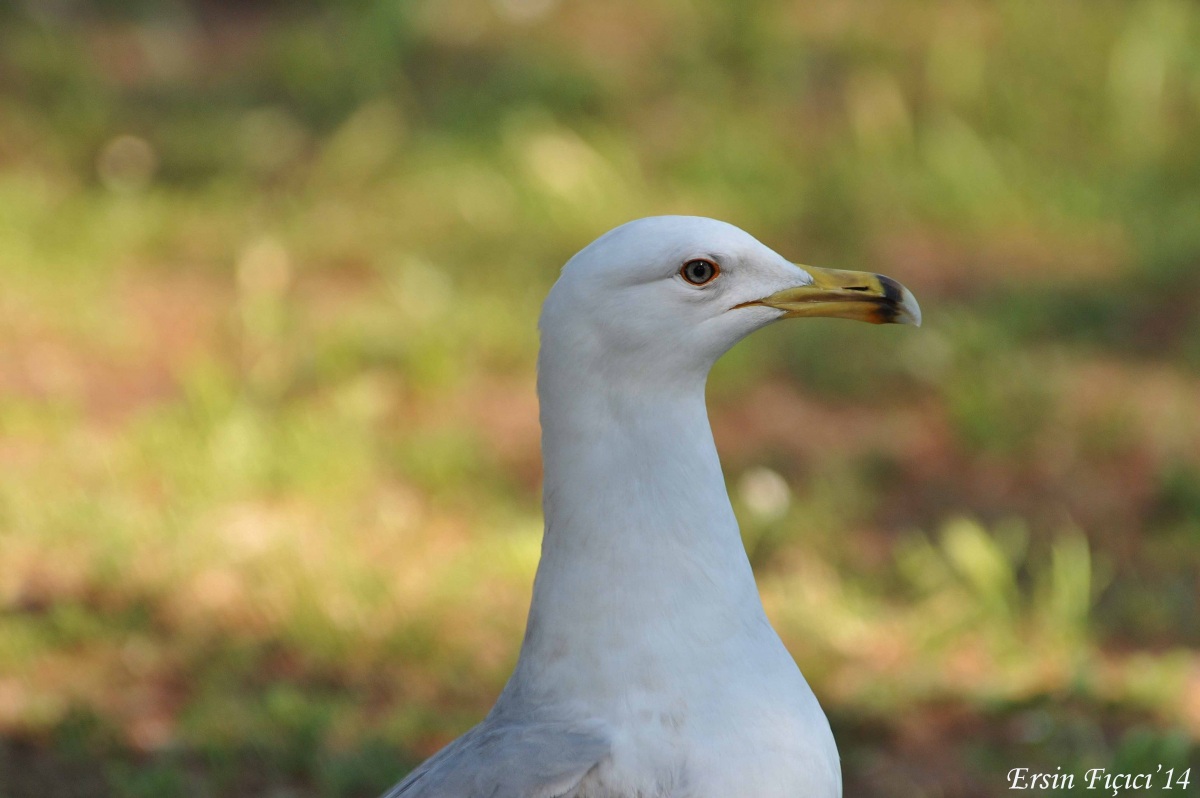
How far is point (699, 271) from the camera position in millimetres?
2023

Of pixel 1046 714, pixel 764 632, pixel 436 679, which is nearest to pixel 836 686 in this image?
pixel 1046 714

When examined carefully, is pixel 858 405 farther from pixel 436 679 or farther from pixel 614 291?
pixel 614 291

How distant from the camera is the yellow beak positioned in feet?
6.78

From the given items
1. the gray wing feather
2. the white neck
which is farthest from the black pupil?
the gray wing feather

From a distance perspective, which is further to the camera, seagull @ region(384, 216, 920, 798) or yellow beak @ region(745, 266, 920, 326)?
yellow beak @ region(745, 266, 920, 326)

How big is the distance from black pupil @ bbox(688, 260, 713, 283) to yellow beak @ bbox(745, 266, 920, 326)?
0.08 m

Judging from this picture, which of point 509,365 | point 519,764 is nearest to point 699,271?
point 519,764

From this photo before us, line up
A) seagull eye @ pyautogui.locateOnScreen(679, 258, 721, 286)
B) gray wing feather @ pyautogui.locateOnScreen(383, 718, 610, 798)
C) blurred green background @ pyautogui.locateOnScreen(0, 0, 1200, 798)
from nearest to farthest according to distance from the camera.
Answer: gray wing feather @ pyautogui.locateOnScreen(383, 718, 610, 798)
seagull eye @ pyautogui.locateOnScreen(679, 258, 721, 286)
blurred green background @ pyautogui.locateOnScreen(0, 0, 1200, 798)

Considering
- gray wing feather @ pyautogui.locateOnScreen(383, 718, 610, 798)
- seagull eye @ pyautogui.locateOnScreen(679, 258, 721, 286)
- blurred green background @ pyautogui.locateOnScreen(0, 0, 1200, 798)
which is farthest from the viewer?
blurred green background @ pyautogui.locateOnScreen(0, 0, 1200, 798)

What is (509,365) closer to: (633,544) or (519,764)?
(633,544)

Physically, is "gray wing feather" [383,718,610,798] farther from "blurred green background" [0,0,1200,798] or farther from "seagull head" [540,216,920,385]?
"blurred green background" [0,0,1200,798]

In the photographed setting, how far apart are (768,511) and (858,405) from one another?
2.57ft

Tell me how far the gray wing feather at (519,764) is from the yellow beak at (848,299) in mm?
669

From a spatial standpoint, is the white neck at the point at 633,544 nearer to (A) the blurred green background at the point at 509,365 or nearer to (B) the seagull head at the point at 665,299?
(B) the seagull head at the point at 665,299
